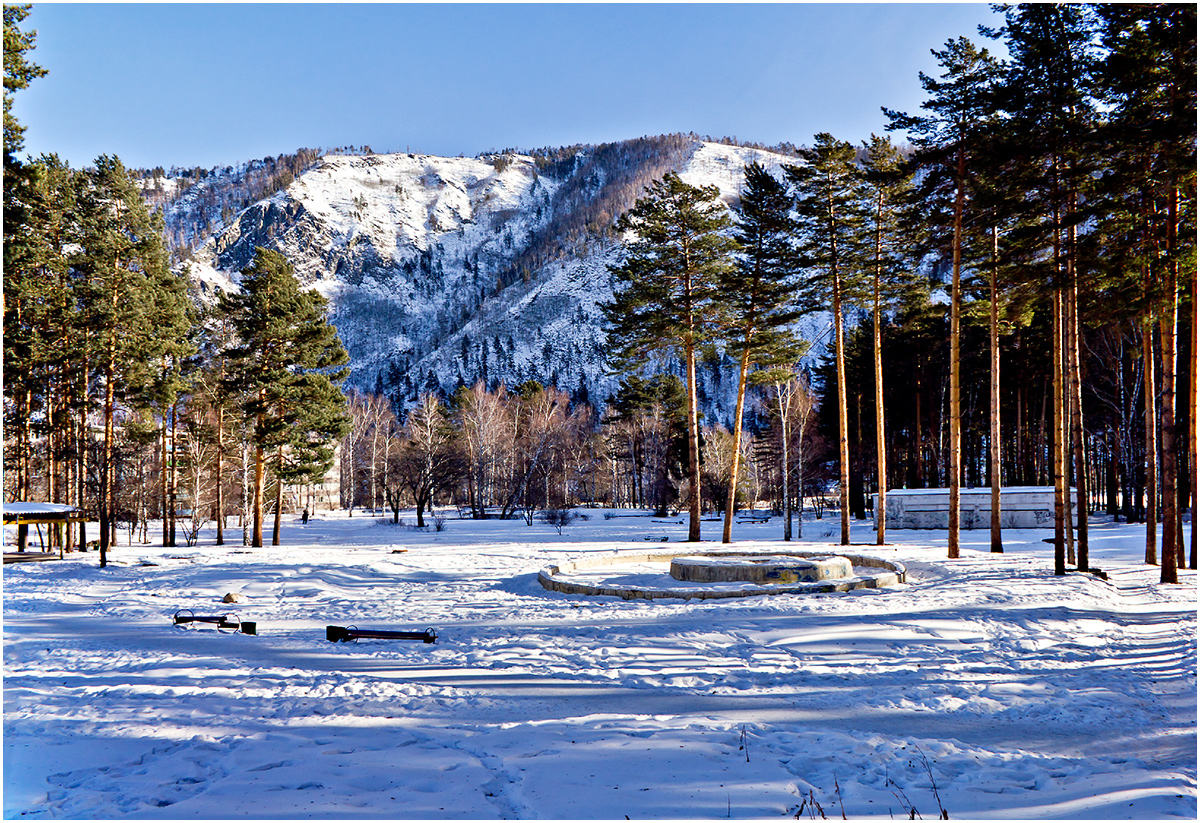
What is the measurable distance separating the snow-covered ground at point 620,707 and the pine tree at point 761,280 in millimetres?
12278

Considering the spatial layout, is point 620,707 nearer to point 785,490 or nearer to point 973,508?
point 785,490

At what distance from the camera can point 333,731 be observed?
5.91 meters

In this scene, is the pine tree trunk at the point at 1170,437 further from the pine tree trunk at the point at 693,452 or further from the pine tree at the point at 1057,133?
the pine tree trunk at the point at 693,452

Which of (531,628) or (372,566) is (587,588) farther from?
(372,566)

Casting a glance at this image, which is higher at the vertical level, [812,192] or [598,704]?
[812,192]

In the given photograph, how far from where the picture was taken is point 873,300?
2277 cm

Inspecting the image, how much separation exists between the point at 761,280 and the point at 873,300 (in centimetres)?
364

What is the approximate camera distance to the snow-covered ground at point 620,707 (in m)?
4.64

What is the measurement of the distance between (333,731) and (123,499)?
4422 centimetres

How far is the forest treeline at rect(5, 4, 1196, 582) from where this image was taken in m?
13.8

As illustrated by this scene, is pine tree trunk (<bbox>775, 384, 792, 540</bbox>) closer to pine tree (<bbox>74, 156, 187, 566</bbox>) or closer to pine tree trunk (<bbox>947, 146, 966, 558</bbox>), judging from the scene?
pine tree trunk (<bbox>947, 146, 966, 558</bbox>)

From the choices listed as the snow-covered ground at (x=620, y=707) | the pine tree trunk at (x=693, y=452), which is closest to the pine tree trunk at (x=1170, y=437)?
the snow-covered ground at (x=620, y=707)

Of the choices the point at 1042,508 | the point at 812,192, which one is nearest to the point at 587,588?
the point at 812,192

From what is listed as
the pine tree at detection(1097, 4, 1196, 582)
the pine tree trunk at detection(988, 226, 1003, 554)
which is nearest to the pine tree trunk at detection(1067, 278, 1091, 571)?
the pine tree at detection(1097, 4, 1196, 582)
